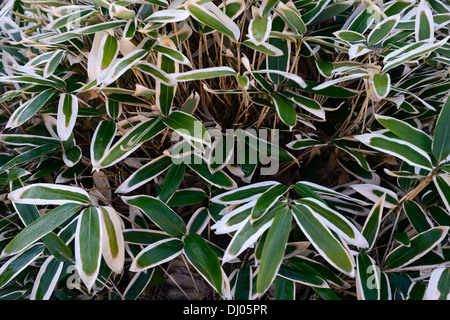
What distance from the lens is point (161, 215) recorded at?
A: 69cm

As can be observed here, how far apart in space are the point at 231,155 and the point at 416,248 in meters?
0.35

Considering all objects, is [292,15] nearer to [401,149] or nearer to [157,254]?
[401,149]

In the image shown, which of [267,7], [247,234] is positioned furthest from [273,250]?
[267,7]

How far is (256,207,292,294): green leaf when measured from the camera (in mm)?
560

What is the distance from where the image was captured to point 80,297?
0.89 m

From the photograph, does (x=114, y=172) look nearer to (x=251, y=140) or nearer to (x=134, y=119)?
(x=134, y=119)

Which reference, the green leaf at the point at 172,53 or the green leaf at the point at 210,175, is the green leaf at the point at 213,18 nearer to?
the green leaf at the point at 172,53

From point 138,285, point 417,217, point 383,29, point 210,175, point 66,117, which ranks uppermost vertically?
point 383,29

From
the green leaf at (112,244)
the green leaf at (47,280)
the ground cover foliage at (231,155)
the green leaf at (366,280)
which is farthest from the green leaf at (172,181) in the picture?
the green leaf at (366,280)

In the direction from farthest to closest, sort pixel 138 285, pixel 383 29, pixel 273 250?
pixel 138 285 < pixel 383 29 < pixel 273 250

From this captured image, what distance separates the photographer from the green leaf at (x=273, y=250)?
56 centimetres
